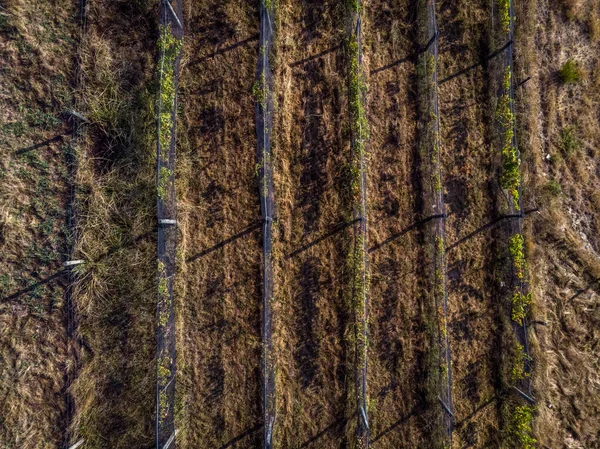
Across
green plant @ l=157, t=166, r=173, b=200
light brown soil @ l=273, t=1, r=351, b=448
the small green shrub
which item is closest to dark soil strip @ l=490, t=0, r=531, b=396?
the small green shrub

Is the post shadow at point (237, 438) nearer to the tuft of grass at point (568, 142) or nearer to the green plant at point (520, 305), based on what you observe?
the green plant at point (520, 305)

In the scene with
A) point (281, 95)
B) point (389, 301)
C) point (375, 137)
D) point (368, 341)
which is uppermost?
point (281, 95)

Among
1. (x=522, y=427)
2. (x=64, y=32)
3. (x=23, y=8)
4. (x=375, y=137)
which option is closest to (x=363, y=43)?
(x=375, y=137)

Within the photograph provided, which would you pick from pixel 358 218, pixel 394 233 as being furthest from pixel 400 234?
pixel 358 218

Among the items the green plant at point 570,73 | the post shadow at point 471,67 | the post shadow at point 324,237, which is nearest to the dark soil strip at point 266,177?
the post shadow at point 324,237

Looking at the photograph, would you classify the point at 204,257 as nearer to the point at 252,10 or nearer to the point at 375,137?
the point at 375,137
